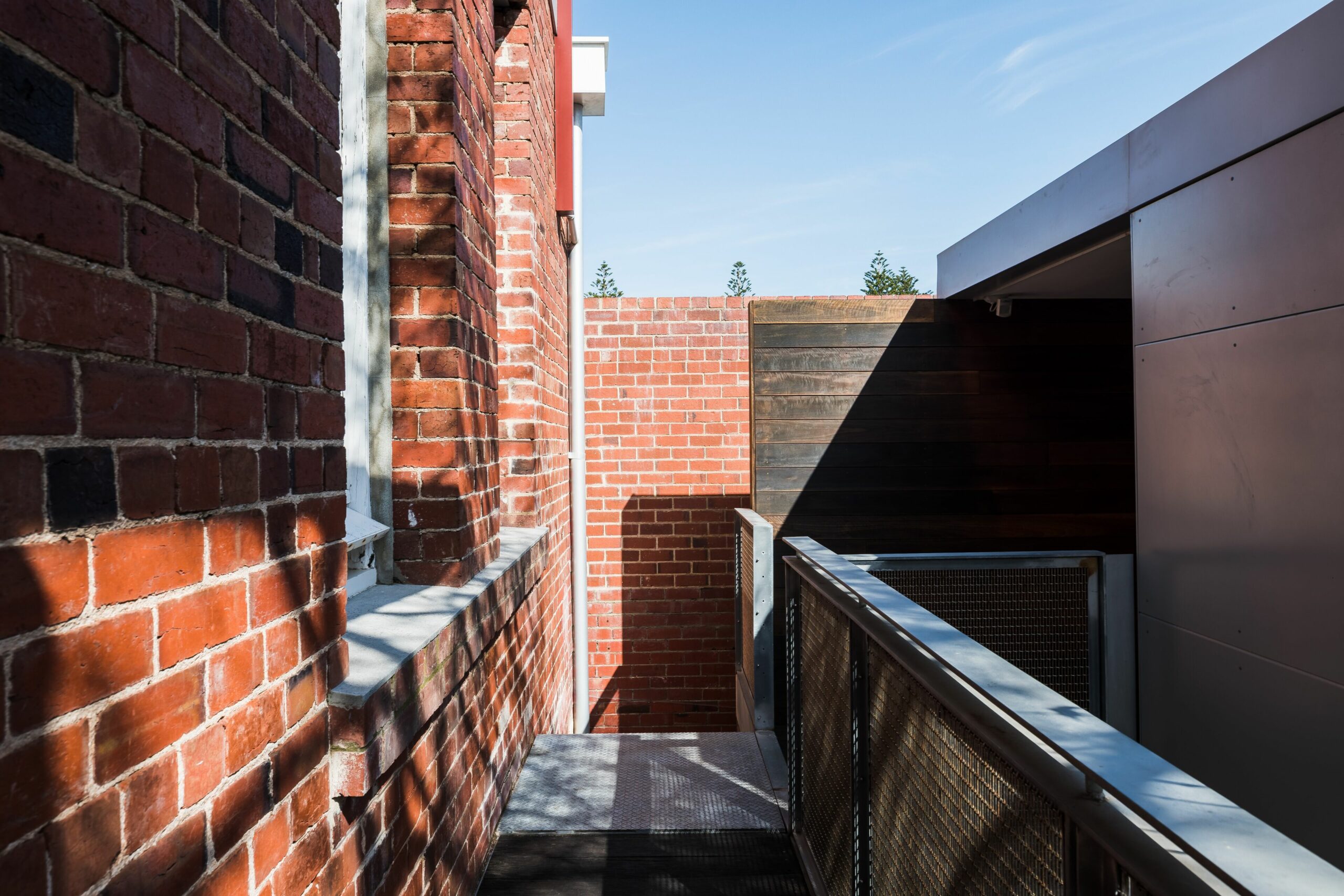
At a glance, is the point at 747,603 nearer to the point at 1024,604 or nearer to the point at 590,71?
the point at 1024,604

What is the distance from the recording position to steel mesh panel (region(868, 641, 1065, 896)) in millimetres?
1004

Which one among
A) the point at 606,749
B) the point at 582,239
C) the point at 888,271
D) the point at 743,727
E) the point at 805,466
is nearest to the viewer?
the point at 606,749

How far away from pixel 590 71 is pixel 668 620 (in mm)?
4245

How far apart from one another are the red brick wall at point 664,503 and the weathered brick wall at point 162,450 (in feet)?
16.6

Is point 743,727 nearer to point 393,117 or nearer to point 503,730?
point 503,730

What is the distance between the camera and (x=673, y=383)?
6.43 m

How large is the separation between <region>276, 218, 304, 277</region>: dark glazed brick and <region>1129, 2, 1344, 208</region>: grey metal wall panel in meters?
2.82

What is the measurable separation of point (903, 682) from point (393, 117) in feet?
6.44

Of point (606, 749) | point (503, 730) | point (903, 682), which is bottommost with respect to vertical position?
point (606, 749)

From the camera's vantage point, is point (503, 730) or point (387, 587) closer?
point (387, 587)

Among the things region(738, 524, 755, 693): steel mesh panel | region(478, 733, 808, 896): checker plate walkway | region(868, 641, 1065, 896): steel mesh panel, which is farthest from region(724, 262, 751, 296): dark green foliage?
region(868, 641, 1065, 896): steel mesh panel

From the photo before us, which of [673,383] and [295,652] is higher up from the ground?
[673,383]

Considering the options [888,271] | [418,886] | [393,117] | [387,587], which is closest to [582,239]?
[393,117]

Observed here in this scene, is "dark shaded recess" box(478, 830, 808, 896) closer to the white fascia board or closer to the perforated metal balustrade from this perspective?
the perforated metal balustrade
